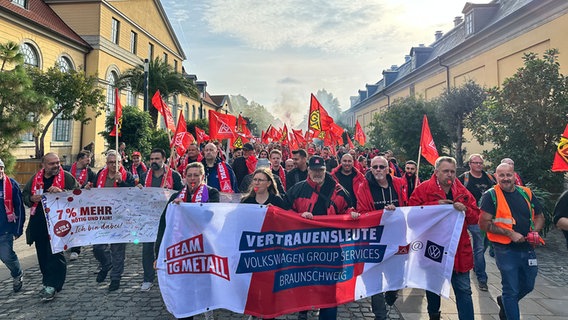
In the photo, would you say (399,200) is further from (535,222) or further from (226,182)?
(226,182)

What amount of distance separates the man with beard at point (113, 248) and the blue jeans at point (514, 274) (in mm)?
4949

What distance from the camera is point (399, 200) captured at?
4.12 metres

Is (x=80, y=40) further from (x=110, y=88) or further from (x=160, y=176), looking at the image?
(x=160, y=176)

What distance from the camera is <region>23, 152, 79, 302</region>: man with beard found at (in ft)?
15.0

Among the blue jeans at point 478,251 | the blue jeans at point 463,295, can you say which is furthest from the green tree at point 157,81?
the blue jeans at point 463,295

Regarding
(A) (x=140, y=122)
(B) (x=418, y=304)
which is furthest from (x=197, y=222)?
(A) (x=140, y=122)

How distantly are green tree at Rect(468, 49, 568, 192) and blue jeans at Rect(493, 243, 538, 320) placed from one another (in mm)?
5979

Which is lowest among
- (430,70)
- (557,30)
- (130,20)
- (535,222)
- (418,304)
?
(418,304)

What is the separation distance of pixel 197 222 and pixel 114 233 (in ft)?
7.81

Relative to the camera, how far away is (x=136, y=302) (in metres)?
4.44

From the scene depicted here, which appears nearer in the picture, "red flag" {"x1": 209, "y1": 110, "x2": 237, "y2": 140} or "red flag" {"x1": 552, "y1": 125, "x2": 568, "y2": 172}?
"red flag" {"x1": 552, "y1": 125, "x2": 568, "y2": 172}

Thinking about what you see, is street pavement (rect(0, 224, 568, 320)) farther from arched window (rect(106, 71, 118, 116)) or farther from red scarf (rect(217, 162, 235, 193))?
arched window (rect(106, 71, 118, 116))

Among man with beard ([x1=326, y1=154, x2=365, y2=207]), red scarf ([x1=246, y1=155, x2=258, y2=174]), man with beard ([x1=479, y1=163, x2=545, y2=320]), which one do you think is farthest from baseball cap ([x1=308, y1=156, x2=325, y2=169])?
red scarf ([x1=246, y1=155, x2=258, y2=174])

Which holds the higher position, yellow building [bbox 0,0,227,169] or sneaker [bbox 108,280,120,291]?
yellow building [bbox 0,0,227,169]
